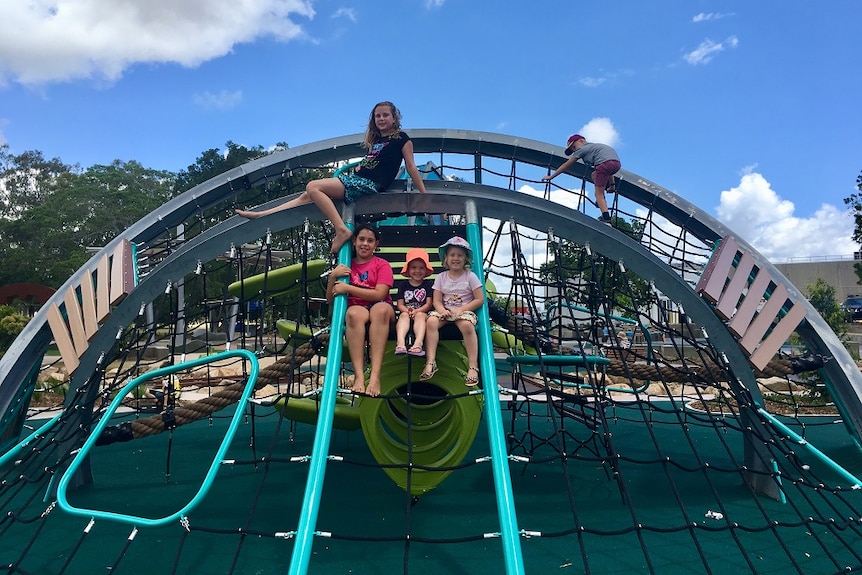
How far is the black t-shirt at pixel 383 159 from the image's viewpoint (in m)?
4.79

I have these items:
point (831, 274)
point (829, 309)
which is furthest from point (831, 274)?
point (829, 309)

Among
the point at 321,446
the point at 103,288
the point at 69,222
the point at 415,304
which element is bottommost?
the point at 321,446

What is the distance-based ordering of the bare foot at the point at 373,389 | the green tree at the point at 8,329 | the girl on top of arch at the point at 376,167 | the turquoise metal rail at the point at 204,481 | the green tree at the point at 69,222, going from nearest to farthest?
the turquoise metal rail at the point at 204,481, the bare foot at the point at 373,389, the girl on top of arch at the point at 376,167, the green tree at the point at 8,329, the green tree at the point at 69,222

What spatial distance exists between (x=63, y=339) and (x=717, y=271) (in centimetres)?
615

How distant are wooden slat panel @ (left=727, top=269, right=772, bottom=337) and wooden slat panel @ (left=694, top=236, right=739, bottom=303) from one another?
0.23 m

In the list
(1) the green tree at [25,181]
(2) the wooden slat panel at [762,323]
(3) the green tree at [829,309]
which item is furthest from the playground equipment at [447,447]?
(1) the green tree at [25,181]

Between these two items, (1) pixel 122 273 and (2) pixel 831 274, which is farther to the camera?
(2) pixel 831 274

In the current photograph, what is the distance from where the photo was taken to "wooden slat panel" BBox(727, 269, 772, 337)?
16.5ft

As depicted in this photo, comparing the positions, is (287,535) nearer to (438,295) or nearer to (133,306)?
(438,295)

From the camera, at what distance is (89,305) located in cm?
506

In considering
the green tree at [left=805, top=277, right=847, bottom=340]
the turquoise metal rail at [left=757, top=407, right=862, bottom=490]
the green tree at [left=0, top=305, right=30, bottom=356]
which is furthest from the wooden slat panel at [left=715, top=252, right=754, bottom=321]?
the green tree at [left=0, top=305, right=30, bottom=356]

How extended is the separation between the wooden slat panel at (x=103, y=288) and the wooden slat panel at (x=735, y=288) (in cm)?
556

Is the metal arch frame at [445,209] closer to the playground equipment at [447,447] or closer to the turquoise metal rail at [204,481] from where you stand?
the playground equipment at [447,447]

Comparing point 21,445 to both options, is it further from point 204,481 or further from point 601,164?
point 601,164
